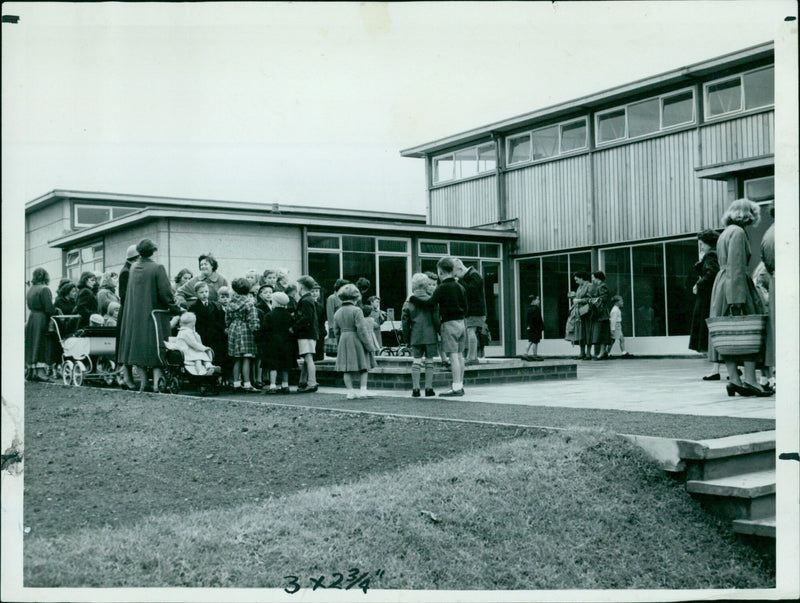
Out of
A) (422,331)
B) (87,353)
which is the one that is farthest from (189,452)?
(87,353)

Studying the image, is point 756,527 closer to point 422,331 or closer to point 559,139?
point 422,331

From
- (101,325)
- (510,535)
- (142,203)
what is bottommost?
(510,535)

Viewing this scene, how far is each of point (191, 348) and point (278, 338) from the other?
1085 millimetres

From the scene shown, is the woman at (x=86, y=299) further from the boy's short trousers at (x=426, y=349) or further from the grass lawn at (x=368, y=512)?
the grass lawn at (x=368, y=512)

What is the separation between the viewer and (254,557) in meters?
4.47

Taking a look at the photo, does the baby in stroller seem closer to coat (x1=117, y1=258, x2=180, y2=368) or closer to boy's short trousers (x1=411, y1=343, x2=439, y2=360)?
coat (x1=117, y1=258, x2=180, y2=368)

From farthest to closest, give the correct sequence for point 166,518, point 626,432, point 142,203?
1. point 142,203
2. point 626,432
3. point 166,518

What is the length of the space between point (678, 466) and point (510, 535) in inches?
56.5

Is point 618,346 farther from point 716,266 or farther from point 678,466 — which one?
point 678,466

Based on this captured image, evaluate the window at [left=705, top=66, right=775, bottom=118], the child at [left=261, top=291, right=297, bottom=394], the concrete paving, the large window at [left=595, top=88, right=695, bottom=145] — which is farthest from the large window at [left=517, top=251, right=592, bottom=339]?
the child at [left=261, top=291, right=297, bottom=394]

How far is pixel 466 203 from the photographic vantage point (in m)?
24.6

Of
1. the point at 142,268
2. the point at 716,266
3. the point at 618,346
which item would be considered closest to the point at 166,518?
the point at 142,268

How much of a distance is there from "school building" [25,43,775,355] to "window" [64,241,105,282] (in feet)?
0.16

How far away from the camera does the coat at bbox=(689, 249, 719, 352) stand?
11094mm
